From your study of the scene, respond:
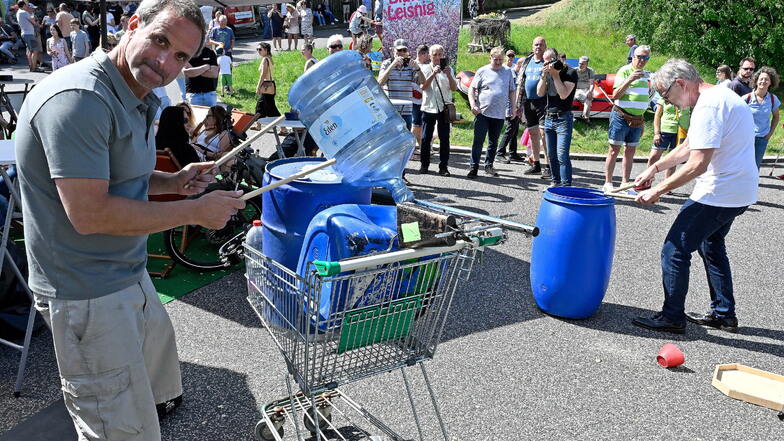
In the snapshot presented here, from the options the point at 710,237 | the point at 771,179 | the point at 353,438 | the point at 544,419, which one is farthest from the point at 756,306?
the point at 771,179

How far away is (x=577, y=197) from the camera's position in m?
5.35

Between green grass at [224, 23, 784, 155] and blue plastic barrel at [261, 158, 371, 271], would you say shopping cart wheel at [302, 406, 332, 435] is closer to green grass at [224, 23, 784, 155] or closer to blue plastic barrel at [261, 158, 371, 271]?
blue plastic barrel at [261, 158, 371, 271]

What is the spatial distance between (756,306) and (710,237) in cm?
111

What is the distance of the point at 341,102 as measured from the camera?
388 centimetres

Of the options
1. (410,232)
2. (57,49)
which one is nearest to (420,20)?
(57,49)

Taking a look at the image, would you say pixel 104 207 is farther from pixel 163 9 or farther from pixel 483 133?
pixel 483 133

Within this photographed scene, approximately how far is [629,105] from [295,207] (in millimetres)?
6730

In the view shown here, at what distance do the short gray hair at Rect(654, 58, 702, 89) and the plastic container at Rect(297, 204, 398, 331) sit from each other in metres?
2.74

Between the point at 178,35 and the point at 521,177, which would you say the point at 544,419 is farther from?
the point at 521,177

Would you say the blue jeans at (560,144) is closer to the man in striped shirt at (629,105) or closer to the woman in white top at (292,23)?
the man in striped shirt at (629,105)

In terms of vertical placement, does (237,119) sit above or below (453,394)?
above

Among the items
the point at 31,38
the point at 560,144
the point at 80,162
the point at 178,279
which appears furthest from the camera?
the point at 31,38

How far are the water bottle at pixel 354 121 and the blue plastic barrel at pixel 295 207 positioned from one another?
116 mm

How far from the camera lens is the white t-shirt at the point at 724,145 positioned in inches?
180
